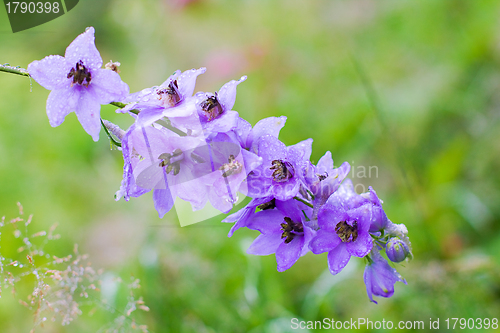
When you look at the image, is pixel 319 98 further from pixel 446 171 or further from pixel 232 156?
pixel 232 156

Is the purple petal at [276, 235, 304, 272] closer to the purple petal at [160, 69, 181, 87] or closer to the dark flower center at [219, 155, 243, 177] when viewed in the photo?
the dark flower center at [219, 155, 243, 177]

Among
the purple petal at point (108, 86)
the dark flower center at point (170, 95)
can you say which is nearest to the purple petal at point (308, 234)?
the dark flower center at point (170, 95)

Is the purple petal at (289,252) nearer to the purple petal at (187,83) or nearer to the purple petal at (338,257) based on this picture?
the purple petal at (338,257)

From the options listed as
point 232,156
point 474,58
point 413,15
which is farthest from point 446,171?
point 232,156

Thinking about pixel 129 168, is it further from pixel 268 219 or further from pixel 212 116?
pixel 268 219

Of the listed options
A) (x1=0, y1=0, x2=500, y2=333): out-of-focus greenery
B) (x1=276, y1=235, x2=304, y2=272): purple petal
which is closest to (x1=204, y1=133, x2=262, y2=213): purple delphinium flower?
(x1=276, y1=235, x2=304, y2=272): purple petal
